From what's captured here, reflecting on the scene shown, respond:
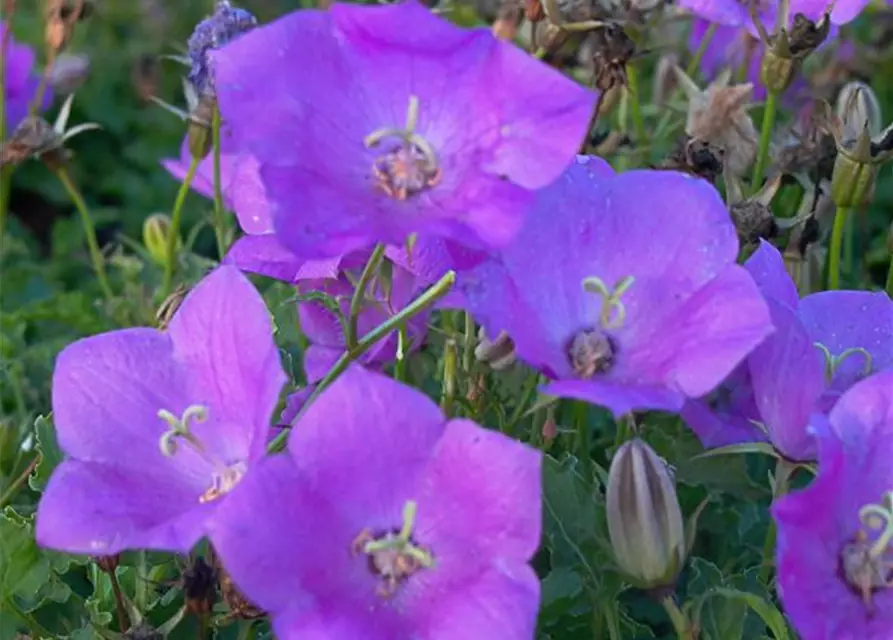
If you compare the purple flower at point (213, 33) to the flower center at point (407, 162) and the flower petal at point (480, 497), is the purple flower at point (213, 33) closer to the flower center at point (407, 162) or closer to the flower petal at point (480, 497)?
the flower center at point (407, 162)

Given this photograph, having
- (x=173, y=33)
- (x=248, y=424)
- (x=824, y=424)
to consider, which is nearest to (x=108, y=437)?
(x=248, y=424)

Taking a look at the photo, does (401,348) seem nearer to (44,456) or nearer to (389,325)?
(389,325)

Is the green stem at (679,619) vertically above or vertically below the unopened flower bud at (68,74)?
above

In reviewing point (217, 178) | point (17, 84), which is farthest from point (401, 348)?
point (17, 84)

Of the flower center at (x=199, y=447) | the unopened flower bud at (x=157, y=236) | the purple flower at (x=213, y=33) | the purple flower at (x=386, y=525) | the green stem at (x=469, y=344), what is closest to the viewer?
the purple flower at (x=386, y=525)

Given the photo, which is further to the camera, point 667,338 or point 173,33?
point 173,33

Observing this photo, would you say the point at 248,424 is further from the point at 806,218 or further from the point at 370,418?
the point at 806,218

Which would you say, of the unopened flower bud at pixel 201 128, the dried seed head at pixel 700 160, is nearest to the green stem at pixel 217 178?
the unopened flower bud at pixel 201 128

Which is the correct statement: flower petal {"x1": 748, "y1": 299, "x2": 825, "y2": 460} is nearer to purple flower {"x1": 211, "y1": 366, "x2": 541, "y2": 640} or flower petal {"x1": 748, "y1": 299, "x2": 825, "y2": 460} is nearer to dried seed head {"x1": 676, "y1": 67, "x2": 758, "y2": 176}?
purple flower {"x1": 211, "y1": 366, "x2": 541, "y2": 640}
